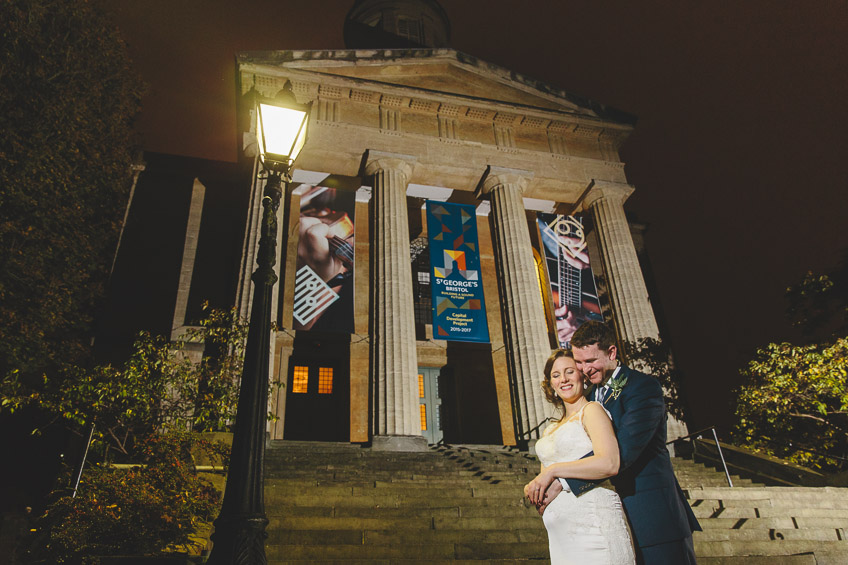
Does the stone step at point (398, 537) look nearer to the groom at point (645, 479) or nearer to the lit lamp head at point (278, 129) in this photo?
the groom at point (645, 479)

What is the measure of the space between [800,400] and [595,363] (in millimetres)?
14633

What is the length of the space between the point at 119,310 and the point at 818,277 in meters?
23.8

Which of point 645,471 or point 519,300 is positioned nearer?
point 645,471

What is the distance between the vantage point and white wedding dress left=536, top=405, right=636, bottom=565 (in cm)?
259

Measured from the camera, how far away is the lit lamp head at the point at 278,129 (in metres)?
4.88

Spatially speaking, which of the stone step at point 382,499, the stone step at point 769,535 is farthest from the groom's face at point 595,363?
the stone step at point 382,499

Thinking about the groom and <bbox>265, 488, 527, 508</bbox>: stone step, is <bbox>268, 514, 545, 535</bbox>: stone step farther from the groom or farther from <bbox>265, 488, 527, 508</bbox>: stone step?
the groom

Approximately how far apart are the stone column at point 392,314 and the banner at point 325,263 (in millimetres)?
947

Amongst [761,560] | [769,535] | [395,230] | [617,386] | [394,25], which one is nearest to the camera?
[617,386]

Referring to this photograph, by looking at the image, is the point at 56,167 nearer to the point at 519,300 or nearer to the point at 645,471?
the point at 519,300

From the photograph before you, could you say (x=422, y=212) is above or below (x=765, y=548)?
above

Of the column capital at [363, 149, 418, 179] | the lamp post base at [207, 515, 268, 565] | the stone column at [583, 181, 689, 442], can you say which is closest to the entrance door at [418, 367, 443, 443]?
the stone column at [583, 181, 689, 442]

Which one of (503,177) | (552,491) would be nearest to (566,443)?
(552,491)

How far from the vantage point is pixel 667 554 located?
103 inches
